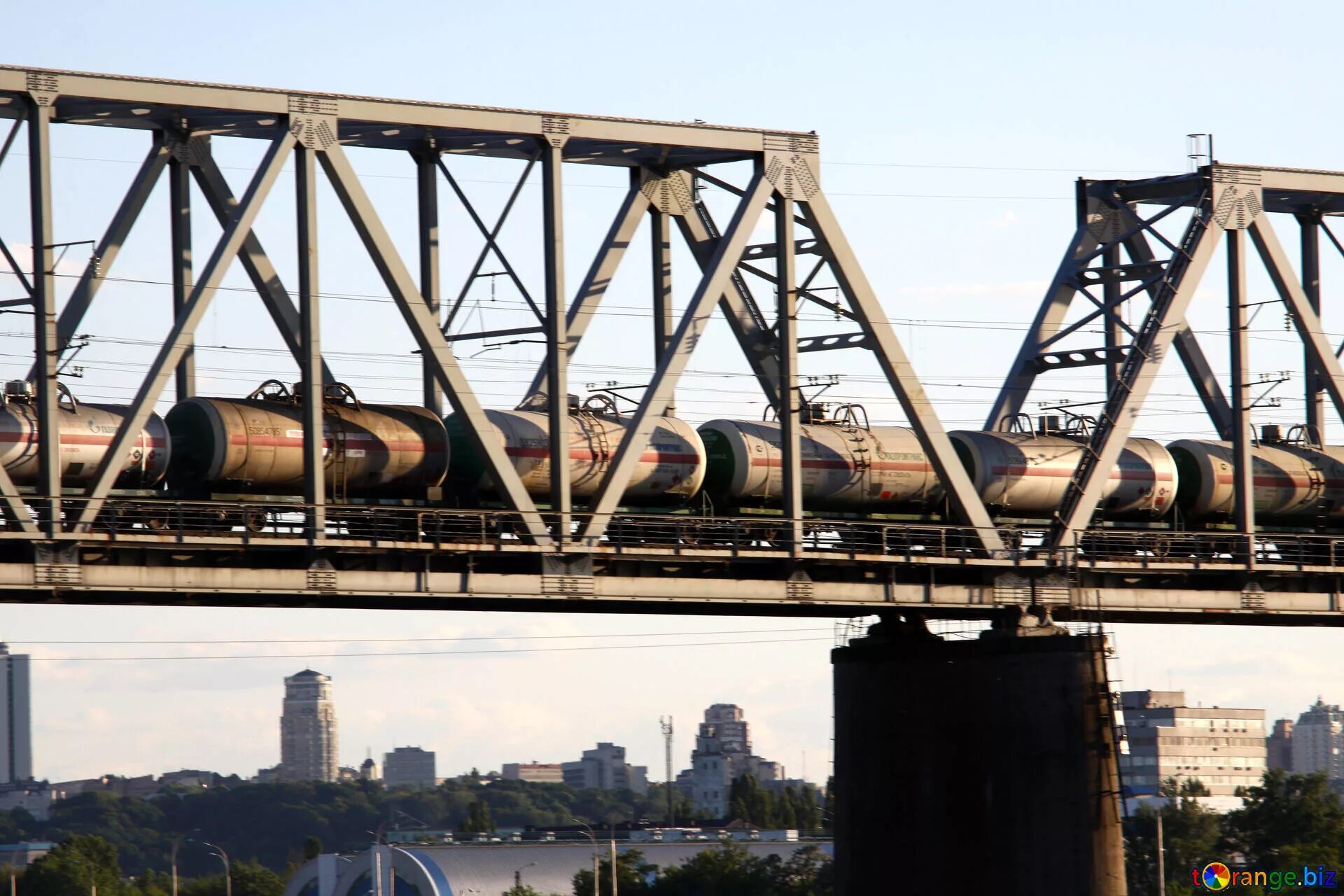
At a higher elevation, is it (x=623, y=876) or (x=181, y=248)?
(x=181, y=248)

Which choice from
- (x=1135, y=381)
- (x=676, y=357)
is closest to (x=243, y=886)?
(x=1135, y=381)

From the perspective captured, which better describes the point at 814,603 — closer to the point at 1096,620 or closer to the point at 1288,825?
the point at 1096,620

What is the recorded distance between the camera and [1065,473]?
56.2 meters

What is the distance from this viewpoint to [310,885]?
15350 centimetres

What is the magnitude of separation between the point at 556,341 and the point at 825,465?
9260 mm

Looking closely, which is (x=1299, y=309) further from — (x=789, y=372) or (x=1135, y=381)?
(x=789, y=372)

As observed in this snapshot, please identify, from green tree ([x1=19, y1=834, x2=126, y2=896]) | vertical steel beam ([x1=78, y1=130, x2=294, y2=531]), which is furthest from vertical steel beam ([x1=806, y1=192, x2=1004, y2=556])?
green tree ([x1=19, y1=834, x2=126, y2=896])

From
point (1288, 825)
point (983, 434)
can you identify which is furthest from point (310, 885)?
point (983, 434)

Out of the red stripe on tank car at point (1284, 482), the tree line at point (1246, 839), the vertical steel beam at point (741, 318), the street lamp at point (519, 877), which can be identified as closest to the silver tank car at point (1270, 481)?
the red stripe on tank car at point (1284, 482)

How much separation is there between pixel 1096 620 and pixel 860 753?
283 inches

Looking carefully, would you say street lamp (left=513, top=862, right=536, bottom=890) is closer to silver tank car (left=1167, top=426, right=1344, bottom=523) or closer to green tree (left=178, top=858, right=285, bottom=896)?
green tree (left=178, top=858, right=285, bottom=896)

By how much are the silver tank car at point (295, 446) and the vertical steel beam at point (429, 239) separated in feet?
7.36

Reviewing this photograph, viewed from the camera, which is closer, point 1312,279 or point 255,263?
point 255,263

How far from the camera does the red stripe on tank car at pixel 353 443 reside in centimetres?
4375
